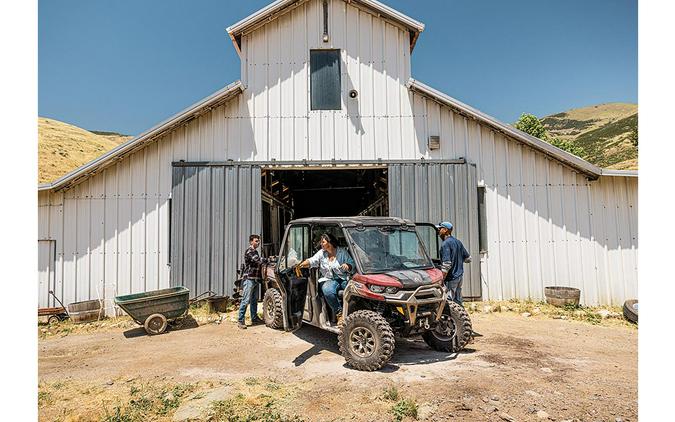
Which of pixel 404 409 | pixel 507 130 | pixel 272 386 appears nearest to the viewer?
pixel 404 409

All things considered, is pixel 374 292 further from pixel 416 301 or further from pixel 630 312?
pixel 630 312

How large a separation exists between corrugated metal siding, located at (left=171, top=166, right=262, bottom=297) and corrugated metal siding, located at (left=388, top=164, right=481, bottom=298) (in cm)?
432

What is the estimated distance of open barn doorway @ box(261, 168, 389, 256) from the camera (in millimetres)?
14828

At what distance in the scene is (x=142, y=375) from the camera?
6.08 meters

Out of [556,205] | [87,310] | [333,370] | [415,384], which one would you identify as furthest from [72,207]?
[556,205]

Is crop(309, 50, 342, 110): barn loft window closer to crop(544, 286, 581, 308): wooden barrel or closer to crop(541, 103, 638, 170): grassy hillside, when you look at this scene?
crop(544, 286, 581, 308): wooden barrel

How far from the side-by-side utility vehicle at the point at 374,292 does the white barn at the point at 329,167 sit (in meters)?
4.41

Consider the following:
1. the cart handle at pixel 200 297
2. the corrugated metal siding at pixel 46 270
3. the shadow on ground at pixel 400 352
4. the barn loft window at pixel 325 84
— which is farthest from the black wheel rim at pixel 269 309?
the corrugated metal siding at pixel 46 270

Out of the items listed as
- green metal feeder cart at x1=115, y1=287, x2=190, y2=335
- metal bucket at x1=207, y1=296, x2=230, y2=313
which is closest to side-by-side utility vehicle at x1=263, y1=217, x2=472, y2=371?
Result: green metal feeder cart at x1=115, y1=287, x2=190, y2=335

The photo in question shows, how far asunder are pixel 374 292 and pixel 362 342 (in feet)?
2.63

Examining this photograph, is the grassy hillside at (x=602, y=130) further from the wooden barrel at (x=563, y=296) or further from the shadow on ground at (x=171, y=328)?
the shadow on ground at (x=171, y=328)

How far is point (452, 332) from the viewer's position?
6555 mm

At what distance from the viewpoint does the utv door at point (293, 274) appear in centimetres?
729

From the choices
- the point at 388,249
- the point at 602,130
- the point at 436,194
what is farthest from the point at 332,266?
the point at 602,130
